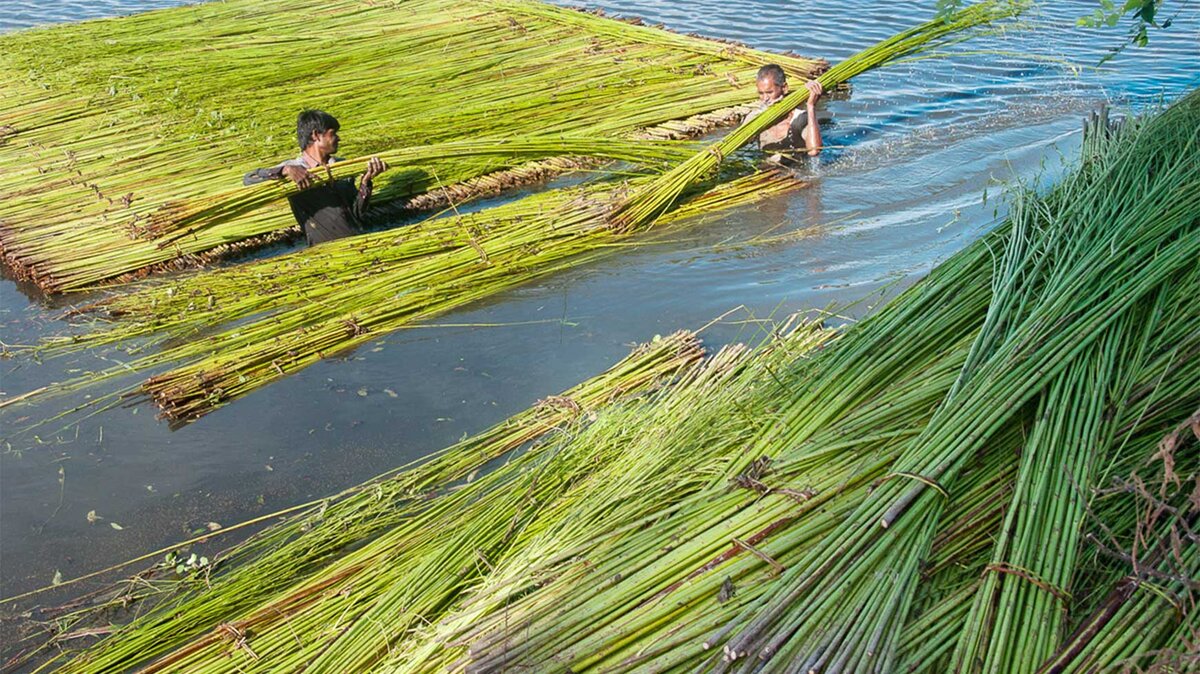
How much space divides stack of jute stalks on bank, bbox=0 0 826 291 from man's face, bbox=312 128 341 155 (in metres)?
0.57

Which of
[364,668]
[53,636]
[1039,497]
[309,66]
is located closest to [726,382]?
[1039,497]

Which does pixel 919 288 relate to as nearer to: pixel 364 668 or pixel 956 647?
pixel 956 647

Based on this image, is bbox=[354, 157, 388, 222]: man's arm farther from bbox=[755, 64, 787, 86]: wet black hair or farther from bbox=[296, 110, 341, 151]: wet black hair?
bbox=[755, 64, 787, 86]: wet black hair

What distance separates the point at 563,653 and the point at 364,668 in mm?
751

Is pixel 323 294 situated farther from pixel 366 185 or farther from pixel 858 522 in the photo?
pixel 858 522

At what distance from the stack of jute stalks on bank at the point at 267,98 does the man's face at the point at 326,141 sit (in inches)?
22.4

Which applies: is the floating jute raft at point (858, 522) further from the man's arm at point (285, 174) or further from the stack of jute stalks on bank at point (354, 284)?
the man's arm at point (285, 174)

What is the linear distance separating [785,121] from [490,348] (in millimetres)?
3491

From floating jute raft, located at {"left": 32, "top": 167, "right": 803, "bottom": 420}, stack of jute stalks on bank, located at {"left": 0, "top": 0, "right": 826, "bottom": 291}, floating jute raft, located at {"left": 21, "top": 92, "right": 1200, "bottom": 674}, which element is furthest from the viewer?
stack of jute stalks on bank, located at {"left": 0, "top": 0, "right": 826, "bottom": 291}

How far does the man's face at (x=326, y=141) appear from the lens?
6.02 meters

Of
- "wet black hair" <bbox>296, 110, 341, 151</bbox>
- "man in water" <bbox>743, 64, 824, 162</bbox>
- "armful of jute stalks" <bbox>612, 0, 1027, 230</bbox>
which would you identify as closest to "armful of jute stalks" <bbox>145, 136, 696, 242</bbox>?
"wet black hair" <bbox>296, 110, 341, 151</bbox>

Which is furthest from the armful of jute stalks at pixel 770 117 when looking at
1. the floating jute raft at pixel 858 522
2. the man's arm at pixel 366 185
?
the floating jute raft at pixel 858 522

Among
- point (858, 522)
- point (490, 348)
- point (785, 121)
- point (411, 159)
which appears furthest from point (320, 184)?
point (858, 522)

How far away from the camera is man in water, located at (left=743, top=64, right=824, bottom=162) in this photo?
24.2 ft
